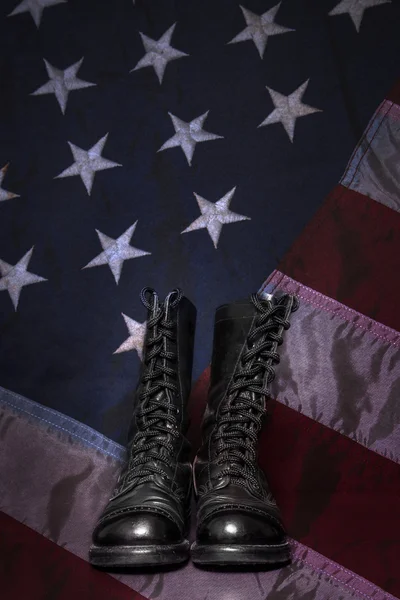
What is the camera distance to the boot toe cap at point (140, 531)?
1.10 m

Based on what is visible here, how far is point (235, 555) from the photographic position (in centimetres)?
110

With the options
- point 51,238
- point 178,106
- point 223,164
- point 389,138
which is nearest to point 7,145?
point 51,238

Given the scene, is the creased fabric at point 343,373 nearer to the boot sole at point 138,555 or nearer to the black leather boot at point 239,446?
the black leather boot at point 239,446

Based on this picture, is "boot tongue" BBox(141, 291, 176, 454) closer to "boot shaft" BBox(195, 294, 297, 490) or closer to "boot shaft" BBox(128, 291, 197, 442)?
"boot shaft" BBox(128, 291, 197, 442)

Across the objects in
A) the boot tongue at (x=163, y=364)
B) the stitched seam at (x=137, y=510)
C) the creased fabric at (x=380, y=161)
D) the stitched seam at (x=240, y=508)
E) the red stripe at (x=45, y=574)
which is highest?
the creased fabric at (x=380, y=161)

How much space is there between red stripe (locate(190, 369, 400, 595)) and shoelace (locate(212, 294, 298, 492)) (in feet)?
0.45

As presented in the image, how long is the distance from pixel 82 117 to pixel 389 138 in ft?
2.77

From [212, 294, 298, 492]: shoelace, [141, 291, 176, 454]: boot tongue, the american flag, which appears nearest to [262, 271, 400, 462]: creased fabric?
the american flag

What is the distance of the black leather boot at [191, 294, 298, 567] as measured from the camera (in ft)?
3.66

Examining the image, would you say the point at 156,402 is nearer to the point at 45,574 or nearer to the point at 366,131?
the point at 45,574

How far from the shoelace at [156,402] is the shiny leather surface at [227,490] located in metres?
0.09

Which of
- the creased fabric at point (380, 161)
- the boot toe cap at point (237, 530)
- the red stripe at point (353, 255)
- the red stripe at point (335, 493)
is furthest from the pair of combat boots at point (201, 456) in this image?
the creased fabric at point (380, 161)

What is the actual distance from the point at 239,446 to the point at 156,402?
19 cm

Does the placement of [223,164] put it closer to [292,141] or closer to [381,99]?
[292,141]
